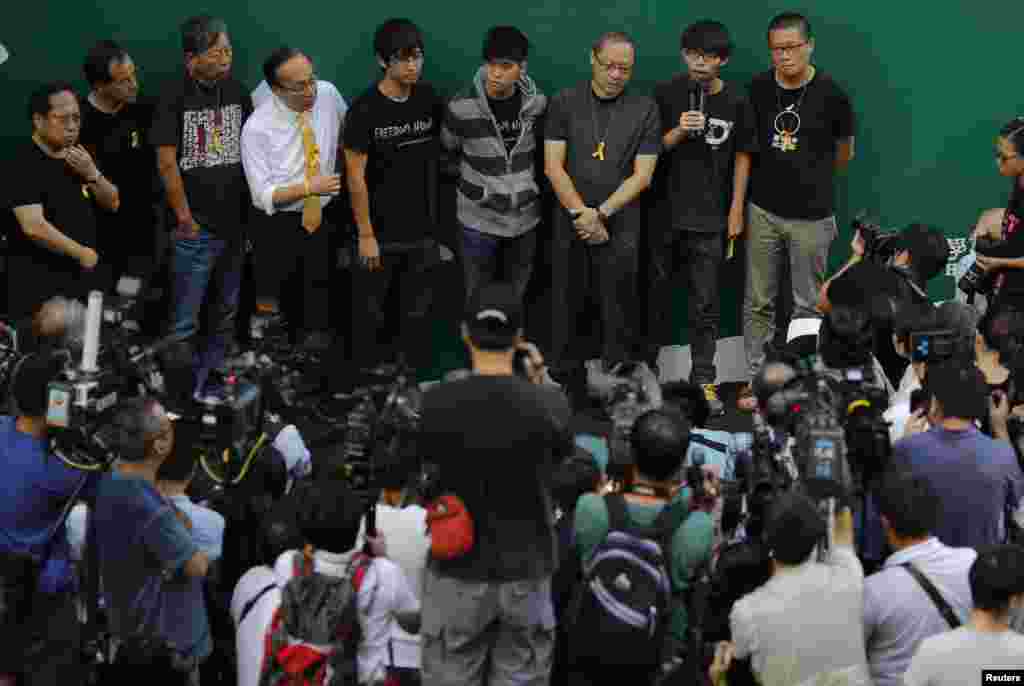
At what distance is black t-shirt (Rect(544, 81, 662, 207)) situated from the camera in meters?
8.53

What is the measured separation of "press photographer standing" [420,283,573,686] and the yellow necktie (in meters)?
3.09

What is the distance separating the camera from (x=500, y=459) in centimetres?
535

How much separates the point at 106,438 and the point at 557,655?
1.73 m

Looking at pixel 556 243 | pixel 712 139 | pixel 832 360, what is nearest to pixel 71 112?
pixel 556 243

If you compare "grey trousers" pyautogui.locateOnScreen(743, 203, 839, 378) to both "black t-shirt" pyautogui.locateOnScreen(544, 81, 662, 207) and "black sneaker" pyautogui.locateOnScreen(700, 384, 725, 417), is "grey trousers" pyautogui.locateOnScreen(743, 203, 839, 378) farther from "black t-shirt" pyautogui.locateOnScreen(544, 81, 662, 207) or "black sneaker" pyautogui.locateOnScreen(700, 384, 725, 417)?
"black t-shirt" pyautogui.locateOnScreen(544, 81, 662, 207)

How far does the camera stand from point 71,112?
25.6 ft

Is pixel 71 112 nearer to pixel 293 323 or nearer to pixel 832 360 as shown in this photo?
pixel 293 323

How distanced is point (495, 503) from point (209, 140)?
12.2 feet

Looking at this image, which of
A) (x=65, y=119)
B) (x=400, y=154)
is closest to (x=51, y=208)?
(x=65, y=119)

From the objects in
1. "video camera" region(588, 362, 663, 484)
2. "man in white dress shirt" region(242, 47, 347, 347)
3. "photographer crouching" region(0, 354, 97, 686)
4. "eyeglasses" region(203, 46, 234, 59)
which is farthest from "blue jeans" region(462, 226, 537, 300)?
"photographer crouching" region(0, 354, 97, 686)

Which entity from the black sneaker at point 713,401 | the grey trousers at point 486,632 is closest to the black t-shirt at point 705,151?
the black sneaker at point 713,401

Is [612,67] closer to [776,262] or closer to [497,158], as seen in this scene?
[497,158]

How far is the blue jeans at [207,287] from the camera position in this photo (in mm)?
8664

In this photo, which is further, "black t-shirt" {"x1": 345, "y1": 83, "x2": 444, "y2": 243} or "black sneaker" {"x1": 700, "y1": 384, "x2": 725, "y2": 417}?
"black sneaker" {"x1": 700, "y1": 384, "x2": 725, "y2": 417}
